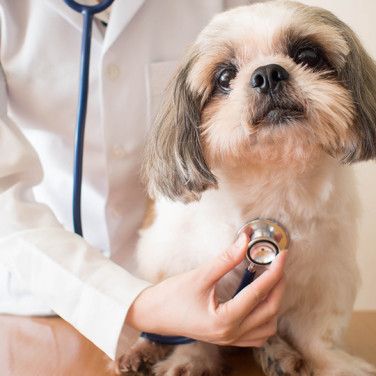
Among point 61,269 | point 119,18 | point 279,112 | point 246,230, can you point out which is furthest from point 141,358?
point 119,18

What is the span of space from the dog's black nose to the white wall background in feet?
3.79

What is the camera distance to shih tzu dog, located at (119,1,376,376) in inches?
33.0

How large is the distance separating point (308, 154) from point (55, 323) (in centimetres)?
84

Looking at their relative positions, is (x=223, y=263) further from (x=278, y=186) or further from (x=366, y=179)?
(x=366, y=179)

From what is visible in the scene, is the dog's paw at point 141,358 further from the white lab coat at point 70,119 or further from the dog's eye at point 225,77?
the dog's eye at point 225,77

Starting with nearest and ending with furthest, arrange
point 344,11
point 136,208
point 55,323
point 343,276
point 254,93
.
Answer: point 254,93, point 343,276, point 55,323, point 136,208, point 344,11

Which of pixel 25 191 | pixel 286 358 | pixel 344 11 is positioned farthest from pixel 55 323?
pixel 344 11

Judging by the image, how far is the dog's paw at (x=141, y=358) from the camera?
1.01m

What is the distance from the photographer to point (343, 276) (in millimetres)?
1081

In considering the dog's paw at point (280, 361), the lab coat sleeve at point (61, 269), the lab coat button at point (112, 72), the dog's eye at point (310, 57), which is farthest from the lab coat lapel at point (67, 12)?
the dog's paw at point (280, 361)

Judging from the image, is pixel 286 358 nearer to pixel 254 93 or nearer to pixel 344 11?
pixel 254 93

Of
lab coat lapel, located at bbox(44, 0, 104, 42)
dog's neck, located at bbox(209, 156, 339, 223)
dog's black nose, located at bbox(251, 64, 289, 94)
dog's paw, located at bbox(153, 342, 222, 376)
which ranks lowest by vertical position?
dog's paw, located at bbox(153, 342, 222, 376)

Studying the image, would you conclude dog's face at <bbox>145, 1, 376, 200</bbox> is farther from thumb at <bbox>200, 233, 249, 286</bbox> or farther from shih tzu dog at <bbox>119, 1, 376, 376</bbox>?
thumb at <bbox>200, 233, 249, 286</bbox>

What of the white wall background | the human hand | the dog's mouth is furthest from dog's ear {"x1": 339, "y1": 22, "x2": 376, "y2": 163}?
the white wall background
